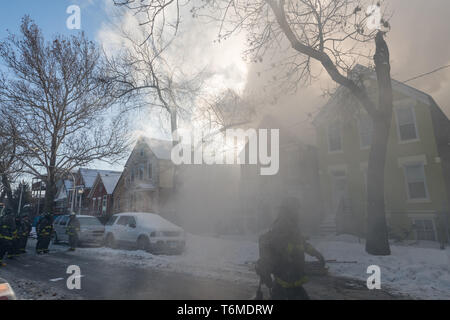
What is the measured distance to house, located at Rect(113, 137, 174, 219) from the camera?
89.8 ft

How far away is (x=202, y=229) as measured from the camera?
68.7 feet

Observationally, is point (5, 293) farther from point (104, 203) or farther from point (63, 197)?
point (63, 197)

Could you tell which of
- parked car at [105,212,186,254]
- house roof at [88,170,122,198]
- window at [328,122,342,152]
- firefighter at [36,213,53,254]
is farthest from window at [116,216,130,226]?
house roof at [88,170,122,198]

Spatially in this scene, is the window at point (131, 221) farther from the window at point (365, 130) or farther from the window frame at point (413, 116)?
the window frame at point (413, 116)

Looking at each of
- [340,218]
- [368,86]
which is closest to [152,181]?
[340,218]

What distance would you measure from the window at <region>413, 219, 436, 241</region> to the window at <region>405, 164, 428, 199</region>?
129 centimetres

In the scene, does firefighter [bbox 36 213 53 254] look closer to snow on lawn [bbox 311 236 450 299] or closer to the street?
the street

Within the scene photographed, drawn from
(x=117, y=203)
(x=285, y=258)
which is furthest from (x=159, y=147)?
(x=285, y=258)

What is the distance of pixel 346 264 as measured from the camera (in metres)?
8.12

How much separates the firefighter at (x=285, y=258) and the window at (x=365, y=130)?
14767 mm

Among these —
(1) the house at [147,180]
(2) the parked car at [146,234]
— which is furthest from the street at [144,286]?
(1) the house at [147,180]

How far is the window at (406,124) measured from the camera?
583 inches

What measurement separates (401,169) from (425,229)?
328 cm
